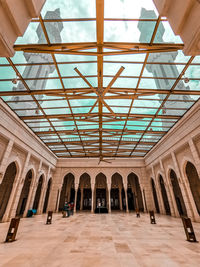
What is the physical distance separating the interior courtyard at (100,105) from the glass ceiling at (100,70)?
0.05 m

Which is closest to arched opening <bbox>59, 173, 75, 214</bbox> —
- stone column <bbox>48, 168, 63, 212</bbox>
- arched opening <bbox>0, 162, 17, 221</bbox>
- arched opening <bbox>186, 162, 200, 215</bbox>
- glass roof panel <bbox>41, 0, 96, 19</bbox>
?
stone column <bbox>48, 168, 63, 212</bbox>

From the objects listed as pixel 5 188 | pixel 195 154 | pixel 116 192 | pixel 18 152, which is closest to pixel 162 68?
pixel 195 154

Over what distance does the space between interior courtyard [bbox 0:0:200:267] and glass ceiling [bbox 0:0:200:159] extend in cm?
5

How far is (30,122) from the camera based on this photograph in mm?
10930

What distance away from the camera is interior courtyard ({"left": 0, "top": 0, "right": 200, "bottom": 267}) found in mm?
3095

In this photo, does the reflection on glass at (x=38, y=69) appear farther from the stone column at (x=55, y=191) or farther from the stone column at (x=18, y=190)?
the stone column at (x=55, y=191)

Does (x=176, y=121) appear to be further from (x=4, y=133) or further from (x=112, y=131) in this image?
(x=4, y=133)

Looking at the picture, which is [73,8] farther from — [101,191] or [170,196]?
[101,191]

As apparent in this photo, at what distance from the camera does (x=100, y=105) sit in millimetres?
9094

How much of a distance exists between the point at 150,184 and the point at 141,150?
451 centimetres

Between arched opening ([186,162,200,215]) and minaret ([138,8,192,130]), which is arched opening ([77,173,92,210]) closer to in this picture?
arched opening ([186,162,200,215])

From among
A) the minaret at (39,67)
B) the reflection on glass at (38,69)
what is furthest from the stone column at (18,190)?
the minaret at (39,67)

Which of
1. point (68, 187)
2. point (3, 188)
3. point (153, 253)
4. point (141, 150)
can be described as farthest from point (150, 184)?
point (3, 188)

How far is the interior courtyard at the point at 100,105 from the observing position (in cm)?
309
